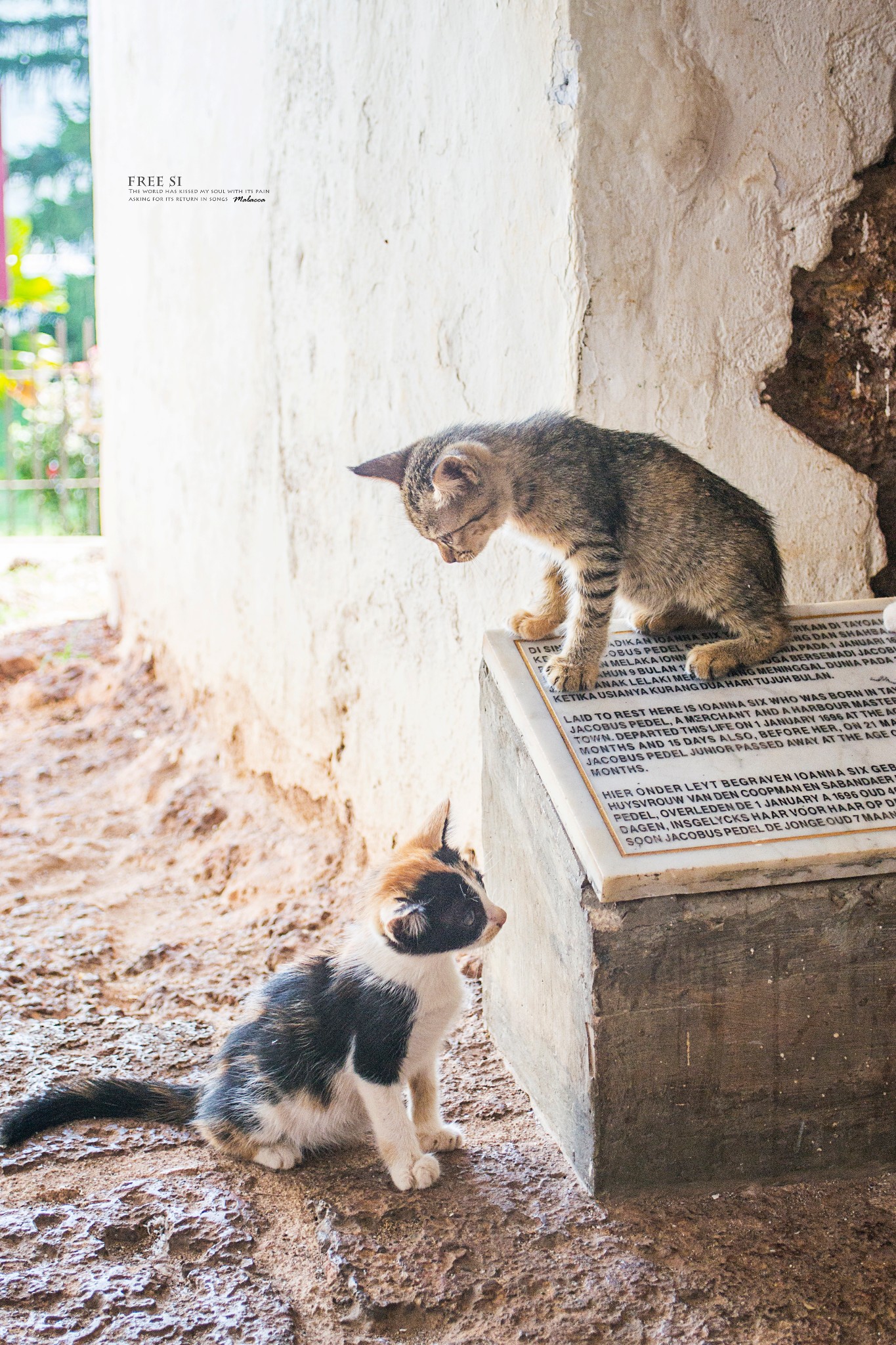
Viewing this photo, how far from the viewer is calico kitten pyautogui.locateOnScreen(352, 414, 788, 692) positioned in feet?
9.66

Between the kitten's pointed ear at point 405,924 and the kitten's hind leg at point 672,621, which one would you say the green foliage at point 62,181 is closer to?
the kitten's hind leg at point 672,621

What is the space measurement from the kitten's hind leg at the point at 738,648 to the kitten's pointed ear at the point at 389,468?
35.3 inches

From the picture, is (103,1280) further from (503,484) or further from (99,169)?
(99,169)

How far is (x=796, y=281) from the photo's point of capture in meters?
3.46

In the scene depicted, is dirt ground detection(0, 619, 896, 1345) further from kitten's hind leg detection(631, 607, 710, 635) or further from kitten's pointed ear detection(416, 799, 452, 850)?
kitten's hind leg detection(631, 607, 710, 635)

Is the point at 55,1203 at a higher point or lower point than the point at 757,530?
lower

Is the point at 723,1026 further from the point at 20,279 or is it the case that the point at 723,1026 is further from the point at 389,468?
the point at 20,279

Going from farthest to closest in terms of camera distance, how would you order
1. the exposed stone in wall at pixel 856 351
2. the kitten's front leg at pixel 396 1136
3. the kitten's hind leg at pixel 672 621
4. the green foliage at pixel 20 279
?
the green foliage at pixel 20 279
the exposed stone in wall at pixel 856 351
the kitten's hind leg at pixel 672 621
the kitten's front leg at pixel 396 1136

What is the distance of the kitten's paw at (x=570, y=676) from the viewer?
9.36 ft

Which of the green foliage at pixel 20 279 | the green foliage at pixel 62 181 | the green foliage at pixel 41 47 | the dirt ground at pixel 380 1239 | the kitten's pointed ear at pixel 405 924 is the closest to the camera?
the dirt ground at pixel 380 1239

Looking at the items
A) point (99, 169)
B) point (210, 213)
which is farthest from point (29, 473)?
point (210, 213)

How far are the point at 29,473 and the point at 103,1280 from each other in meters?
13.3

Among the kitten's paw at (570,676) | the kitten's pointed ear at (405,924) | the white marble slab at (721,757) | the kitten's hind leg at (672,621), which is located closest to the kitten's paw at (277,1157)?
the kitten's pointed ear at (405,924)

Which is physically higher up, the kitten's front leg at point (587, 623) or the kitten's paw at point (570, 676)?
the kitten's front leg at point (587, 623)
